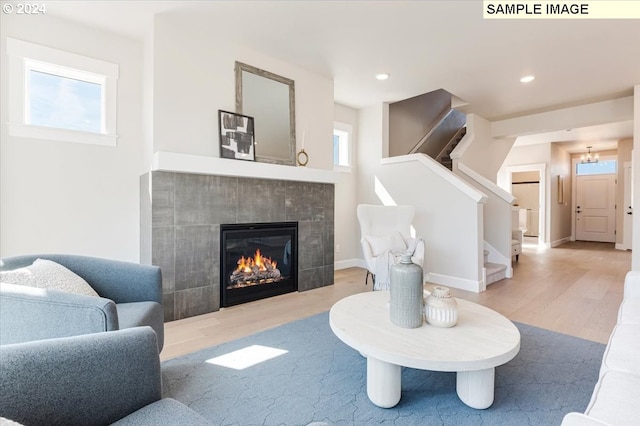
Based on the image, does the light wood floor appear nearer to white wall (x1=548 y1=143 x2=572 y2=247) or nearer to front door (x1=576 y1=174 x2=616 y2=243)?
white wall (x1=548 y1=143 x2=572 y2=247)

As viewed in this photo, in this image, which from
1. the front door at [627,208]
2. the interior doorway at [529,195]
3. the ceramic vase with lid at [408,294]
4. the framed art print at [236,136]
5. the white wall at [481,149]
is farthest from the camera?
the interior doorway at [529,195]

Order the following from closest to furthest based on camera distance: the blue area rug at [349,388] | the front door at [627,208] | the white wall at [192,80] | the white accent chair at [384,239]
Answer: the blue area rug at [349,388], the white wall at [192,80], the white accent chair at [384,239], the front door at [627,208]

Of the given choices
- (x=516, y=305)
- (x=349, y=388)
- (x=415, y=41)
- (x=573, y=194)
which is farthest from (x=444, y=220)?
(x=573, y=194)

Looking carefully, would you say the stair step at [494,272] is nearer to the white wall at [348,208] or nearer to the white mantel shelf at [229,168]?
the white wall at [348,208]

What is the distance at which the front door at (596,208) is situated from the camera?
8148 millimetres

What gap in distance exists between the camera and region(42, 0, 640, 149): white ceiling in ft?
8.48

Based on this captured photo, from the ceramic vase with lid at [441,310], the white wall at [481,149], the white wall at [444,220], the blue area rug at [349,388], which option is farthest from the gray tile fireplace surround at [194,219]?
the white wall at [481,149]

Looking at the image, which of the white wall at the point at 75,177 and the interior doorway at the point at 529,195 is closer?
the white wall at the point at 75,177

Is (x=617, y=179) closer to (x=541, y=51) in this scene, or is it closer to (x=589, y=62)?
(x=589, y=62)

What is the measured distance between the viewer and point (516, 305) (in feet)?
10.3

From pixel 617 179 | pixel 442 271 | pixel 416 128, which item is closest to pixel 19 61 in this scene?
pixel 442 271

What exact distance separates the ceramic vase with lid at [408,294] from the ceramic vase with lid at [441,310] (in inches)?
2.7

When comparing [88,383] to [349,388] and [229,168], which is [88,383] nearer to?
[349,388]

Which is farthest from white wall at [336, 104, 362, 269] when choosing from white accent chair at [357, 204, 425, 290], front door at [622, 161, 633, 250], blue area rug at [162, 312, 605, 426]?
front door at [622, 161, 633, 250]
